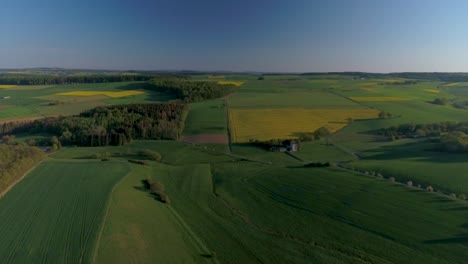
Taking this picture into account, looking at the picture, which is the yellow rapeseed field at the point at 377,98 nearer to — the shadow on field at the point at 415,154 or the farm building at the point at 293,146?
the shadow on field at the point at 415,154

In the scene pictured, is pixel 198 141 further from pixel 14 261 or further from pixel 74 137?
pixel 14 261

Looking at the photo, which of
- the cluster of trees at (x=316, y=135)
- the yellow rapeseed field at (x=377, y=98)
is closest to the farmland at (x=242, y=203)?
the cluster of trees at (x=316, y=135)

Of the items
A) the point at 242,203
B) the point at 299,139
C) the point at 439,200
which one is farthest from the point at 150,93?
the point at 439,200

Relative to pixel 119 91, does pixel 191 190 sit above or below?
below

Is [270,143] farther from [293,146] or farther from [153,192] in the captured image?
[153,192]

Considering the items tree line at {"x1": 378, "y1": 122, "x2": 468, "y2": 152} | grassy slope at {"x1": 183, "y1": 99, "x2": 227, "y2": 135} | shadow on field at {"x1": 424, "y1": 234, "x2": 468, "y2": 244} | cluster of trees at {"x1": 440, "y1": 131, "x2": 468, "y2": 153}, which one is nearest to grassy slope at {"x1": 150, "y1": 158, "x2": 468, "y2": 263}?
shadow on field at {"x1": 424, "y1": 234, "x2": 468, "y2": 244}

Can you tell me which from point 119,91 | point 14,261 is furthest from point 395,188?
point 119,91
